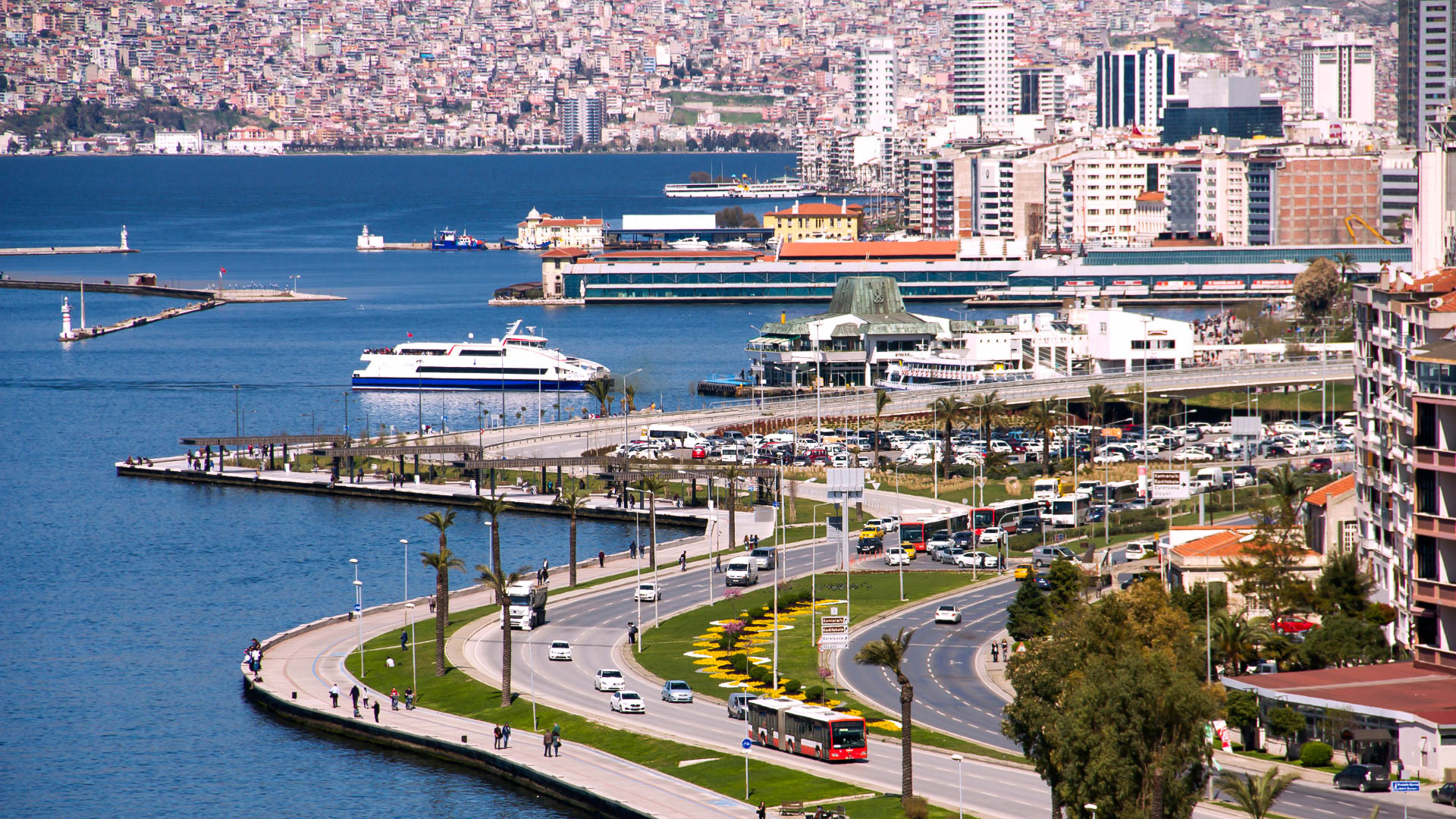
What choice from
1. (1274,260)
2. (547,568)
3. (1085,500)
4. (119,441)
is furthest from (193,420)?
(1274,260)

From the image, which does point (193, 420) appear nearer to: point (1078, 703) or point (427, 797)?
point (427, 797)

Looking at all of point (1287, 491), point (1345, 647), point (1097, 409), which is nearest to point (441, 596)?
point (1345, 647)

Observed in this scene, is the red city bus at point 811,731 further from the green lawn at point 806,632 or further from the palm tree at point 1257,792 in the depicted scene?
the palm tree at point 1257,792

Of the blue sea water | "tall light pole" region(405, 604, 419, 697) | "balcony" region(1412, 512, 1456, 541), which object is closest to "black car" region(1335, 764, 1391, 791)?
"balcony" region(1412, 512, 1456, 541)

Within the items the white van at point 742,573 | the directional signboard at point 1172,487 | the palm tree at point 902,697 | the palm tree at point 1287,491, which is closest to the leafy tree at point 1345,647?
the palm tree at point 1287,491

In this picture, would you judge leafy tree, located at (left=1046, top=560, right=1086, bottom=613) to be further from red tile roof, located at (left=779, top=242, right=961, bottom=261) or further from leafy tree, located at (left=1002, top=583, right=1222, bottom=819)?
red tile roof, located at (left=779, top=242, right=961, bottom=261)

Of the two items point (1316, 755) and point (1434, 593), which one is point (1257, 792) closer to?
point (1316, 755)
